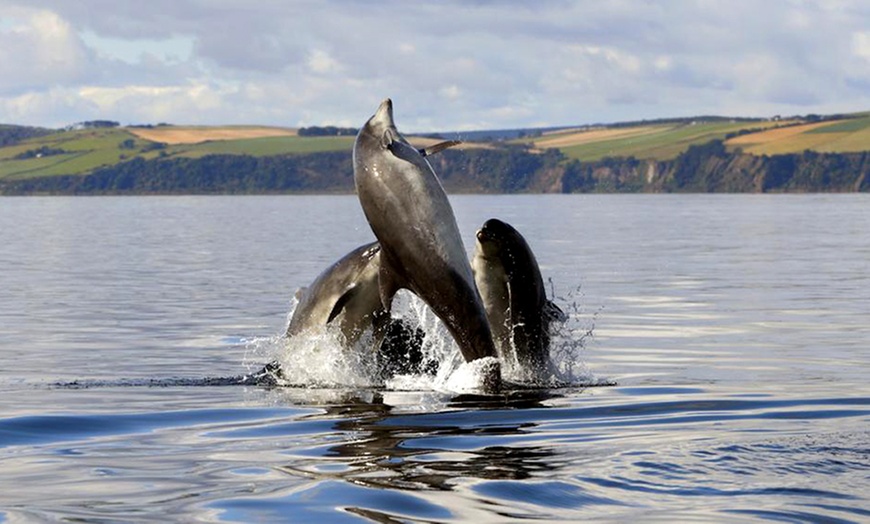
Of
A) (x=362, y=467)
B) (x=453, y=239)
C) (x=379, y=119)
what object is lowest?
(x=362, y=467)

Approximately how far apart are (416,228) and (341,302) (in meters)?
2.71

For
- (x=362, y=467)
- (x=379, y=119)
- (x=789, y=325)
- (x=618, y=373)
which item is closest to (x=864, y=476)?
(x=362, y=467)

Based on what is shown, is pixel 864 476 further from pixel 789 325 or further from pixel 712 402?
pixel 789 325

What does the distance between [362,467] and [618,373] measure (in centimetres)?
880

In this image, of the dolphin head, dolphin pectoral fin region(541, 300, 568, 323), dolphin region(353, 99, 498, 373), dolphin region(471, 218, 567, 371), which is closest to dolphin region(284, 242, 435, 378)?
dolphin region(471, 218, 567, 371)

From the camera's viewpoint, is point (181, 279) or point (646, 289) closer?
point (646, 289)

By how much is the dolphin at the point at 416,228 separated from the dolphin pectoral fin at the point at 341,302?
1.95 meters

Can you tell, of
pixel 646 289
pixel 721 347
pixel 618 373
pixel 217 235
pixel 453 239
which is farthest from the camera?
pixel 217 235

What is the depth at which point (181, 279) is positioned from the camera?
41969 millimetres

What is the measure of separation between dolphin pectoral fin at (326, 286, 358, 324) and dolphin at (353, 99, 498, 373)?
A: 195 cm

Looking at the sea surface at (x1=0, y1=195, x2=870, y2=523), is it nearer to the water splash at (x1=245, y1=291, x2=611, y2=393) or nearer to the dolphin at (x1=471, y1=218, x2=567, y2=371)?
the water splash at (x1=245, y1=291, x2=611, y2=393)

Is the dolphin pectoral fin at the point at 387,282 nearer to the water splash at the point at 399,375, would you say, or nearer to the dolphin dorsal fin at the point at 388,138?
the dolphin dorsal fin at the point at 388,138

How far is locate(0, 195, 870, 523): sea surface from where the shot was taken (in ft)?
36.7

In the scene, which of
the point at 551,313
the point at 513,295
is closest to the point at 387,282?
the point at 513,295
